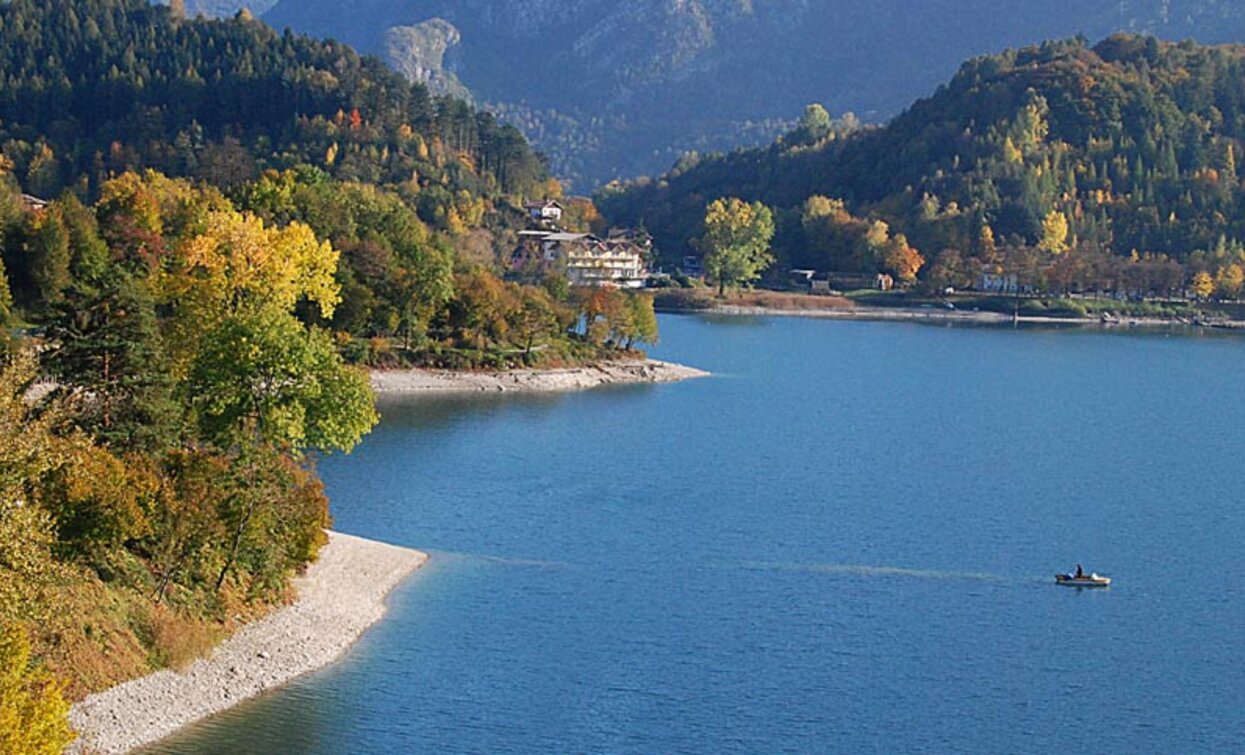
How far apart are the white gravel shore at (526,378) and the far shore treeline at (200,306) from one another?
0.82 meters

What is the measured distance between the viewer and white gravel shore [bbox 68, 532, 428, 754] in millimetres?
20781

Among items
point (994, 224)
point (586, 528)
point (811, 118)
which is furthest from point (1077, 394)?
point (811, 118)

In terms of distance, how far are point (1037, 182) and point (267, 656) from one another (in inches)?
4196

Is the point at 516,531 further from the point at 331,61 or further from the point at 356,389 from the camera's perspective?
the point at 331,61

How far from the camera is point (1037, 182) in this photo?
122812mm

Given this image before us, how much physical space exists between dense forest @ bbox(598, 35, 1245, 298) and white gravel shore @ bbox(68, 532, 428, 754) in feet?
289

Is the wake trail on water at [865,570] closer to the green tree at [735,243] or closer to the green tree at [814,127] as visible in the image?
the green tree at [735,243]

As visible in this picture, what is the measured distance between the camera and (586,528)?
34469 millimetres

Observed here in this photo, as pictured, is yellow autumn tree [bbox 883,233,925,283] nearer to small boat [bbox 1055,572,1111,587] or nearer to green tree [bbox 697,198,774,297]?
green tree [bbox 697,198,774,297]

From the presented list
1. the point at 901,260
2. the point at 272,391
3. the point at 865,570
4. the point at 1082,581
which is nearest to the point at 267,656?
the point at 272,391

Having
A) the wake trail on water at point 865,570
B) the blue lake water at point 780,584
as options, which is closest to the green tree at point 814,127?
the blue lake water at point 780,584

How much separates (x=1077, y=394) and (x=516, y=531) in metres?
35.0

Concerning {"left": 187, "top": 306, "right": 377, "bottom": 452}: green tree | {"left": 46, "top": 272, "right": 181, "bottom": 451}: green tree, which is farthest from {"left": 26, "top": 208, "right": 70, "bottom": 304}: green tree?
{"left": 46, "top": 272, "right": 181, "bottom": 451}: green tree

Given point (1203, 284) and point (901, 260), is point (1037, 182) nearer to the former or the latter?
point (901, 260)
